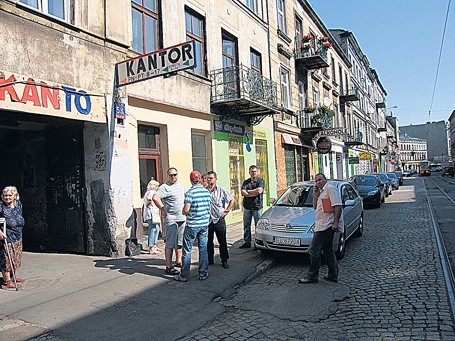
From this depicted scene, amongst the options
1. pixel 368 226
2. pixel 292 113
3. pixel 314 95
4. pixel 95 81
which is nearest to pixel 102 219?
pixel 95 81

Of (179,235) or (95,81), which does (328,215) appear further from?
(95,81)

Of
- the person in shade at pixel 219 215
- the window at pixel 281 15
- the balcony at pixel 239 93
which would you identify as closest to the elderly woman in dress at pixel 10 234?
the person in shade at pixel 219 215

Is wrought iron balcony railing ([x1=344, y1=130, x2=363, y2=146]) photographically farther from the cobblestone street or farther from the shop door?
the shop door

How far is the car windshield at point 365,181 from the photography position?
18981 mm

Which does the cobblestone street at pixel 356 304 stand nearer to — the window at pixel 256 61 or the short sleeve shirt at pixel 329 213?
the short sleeve shirt at pixel 329 213

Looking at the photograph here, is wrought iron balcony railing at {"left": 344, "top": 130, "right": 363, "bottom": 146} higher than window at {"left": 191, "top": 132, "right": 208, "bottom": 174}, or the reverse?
wrought iron balcony railing at {"left": 344, "top": 130, "right": 363, "bottom": 146}

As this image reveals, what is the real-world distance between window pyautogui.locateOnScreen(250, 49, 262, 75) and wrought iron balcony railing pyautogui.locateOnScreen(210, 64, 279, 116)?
205 centimetres

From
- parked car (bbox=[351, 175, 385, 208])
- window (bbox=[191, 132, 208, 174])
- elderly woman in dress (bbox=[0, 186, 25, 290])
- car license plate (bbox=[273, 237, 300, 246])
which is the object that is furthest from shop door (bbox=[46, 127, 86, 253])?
parked car (bbox=[351, 175, 385, 208])

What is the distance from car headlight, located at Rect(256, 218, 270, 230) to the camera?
782cm

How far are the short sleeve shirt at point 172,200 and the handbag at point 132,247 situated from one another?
2.06 m

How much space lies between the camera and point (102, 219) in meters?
8.20

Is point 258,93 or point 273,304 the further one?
point 258,93

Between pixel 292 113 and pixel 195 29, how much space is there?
863 cm

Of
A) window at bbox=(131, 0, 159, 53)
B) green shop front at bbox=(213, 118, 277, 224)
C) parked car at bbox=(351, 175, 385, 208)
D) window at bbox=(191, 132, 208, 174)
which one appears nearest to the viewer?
window at bbox=(131, 0, 159, 53)
